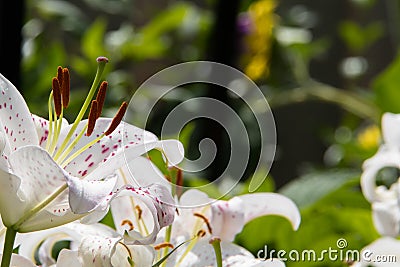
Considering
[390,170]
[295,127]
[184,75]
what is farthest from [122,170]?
[295,127]

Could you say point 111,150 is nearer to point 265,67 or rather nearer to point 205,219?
point 205,219

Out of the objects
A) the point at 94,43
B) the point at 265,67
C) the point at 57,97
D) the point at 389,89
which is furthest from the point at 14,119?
the point at 265,67

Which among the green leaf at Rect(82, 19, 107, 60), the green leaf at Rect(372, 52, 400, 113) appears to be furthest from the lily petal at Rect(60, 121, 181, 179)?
the green leaf at Rect(82, 19, 107, 60)

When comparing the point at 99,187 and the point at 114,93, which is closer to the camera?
the point at 99,187

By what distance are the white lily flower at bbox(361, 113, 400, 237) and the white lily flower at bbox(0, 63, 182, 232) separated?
14cm

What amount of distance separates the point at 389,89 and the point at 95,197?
0.43 meters

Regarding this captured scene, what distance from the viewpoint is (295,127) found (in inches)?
65.1

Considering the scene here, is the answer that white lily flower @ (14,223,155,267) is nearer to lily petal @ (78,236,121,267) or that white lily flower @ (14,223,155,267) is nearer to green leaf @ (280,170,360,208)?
lily petal @ (78,236,121,267)

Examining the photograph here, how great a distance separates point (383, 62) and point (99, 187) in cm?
152

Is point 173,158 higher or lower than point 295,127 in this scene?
higher

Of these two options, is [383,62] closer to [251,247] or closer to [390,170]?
[390,170]

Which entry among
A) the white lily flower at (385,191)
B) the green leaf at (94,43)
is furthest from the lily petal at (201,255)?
the green leaf at (94,43)

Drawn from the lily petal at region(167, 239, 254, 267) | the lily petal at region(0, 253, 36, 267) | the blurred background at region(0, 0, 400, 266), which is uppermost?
the lily petal at region(0, 253, 36, 267)

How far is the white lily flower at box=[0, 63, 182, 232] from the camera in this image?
188 millimetres
